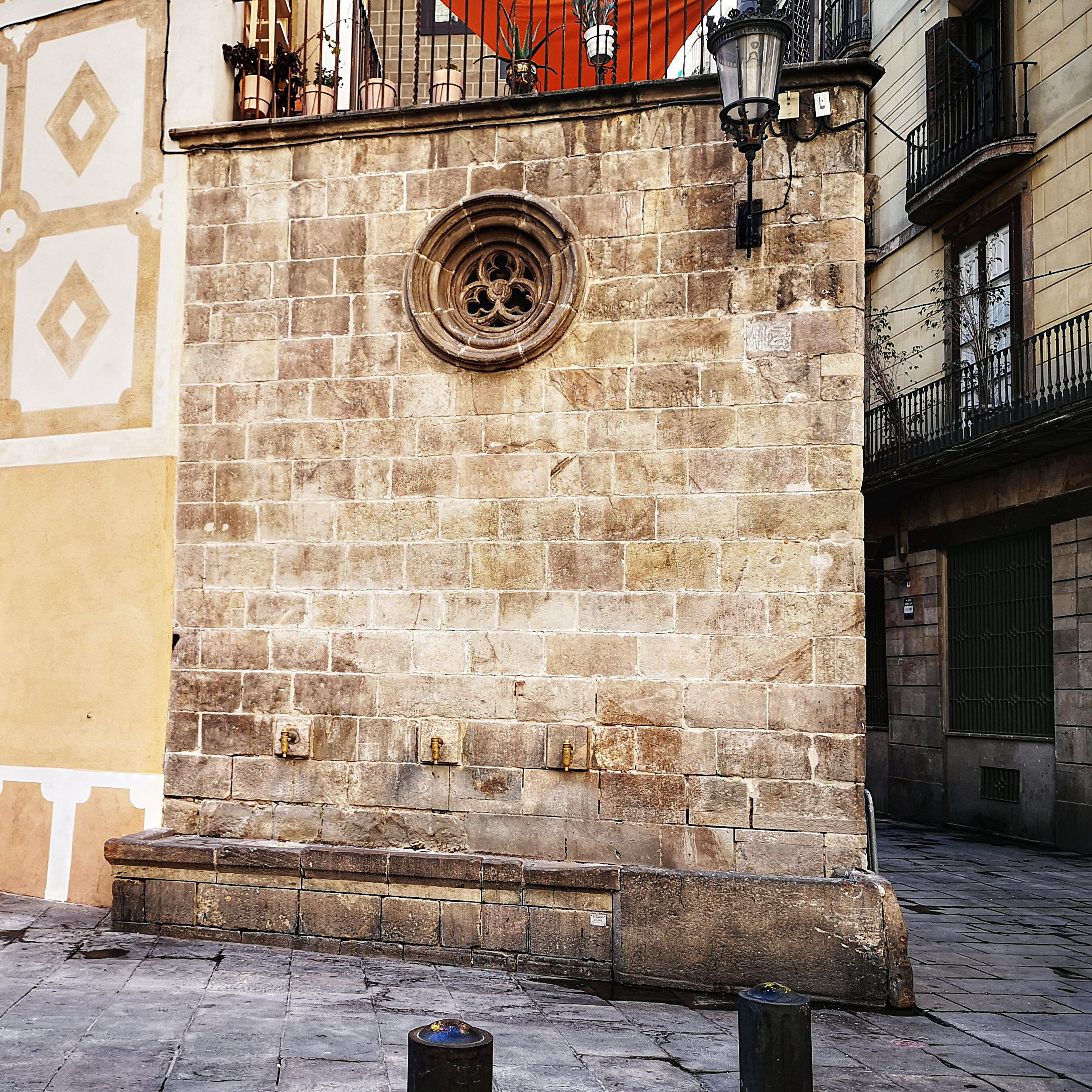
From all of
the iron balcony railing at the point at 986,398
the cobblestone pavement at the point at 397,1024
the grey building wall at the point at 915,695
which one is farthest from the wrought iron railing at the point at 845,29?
the cobblestone pavement at the point at 397,1024

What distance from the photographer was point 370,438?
7.30 meters

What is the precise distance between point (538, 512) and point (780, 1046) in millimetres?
3693

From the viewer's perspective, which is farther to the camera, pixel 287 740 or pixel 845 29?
pixel 845 29

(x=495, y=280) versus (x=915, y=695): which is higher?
(x=495, y=280)

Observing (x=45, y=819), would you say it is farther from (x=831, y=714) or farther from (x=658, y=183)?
(x=658, y=183)

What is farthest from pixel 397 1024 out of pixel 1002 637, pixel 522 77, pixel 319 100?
pixel 1002 637

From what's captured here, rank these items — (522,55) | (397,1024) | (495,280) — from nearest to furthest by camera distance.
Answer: (397,1024), (495,280), (522,55)

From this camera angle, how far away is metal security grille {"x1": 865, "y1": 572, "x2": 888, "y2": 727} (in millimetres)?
17359

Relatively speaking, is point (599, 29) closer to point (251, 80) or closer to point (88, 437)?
point (251, 80)

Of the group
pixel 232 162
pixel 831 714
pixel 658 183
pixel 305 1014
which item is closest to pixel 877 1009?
pixel 831 714

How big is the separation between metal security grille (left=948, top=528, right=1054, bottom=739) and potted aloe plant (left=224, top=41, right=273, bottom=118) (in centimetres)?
1037

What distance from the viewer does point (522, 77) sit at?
765 cm

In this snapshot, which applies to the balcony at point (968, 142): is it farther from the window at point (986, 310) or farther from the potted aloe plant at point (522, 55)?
the potted aloe plant at point (522, 55)

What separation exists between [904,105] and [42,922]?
658 inches
